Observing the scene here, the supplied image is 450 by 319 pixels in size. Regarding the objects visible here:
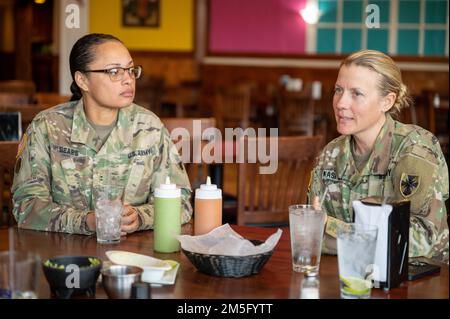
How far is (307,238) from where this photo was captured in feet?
5.97

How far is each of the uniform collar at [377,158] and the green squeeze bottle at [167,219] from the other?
566mm

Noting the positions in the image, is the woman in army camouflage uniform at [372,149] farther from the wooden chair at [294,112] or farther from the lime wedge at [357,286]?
the wooden chair at [294,112]

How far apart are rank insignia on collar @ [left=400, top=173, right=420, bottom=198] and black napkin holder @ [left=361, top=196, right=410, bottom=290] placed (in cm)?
36

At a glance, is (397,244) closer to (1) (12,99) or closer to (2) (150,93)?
(1) (12,99)

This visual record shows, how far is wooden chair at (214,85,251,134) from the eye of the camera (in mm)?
8000

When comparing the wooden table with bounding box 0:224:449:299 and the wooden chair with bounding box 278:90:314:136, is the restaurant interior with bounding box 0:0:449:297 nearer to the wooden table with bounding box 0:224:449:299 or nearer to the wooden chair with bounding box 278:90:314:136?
the wooden chair with bounding box 278:90:314:136

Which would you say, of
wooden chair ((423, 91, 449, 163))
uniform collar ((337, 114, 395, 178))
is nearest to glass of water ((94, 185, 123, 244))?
uniform collar ((337, 114, 395, 178))

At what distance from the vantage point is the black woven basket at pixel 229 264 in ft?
5.79

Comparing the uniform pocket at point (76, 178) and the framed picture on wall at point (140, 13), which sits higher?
the framed picture on wall at point (140, 13)

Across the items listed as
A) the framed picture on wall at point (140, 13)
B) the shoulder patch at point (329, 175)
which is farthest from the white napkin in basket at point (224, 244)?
the framed picture on wall at point (140, 13)

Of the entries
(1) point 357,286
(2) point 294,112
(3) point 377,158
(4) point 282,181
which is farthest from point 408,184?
(2) point 294,112
